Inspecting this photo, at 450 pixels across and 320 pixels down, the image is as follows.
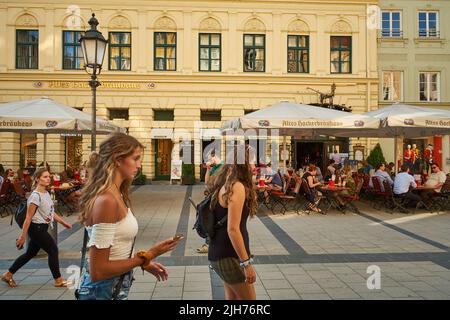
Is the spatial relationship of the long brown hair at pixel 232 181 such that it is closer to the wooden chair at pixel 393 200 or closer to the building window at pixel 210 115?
the wooden chair at pixel 393 200

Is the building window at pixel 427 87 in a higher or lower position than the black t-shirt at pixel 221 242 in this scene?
higher

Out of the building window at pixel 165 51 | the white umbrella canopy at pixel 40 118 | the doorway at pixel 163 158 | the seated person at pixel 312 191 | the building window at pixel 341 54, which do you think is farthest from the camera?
the building window at pixel 341 54

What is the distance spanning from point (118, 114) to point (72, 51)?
14.6ft

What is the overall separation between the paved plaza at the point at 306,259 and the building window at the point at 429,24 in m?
17.4

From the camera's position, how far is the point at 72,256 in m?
6.89

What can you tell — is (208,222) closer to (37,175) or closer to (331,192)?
(37,175)

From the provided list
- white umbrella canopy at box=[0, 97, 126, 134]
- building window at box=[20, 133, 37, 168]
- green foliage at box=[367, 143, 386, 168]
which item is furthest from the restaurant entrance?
building window at box=[20, 133, 37, 168]

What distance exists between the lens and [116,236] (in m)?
2.32

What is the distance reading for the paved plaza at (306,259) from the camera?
5.03 metres

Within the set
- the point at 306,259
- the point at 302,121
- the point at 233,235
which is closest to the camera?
the point at 233,235

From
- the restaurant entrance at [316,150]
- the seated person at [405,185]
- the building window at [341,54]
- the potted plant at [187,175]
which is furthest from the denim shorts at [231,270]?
the building window at [341,54]

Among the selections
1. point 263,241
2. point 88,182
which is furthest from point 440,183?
point 88,182

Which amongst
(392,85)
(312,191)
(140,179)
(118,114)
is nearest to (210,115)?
(118,114)
